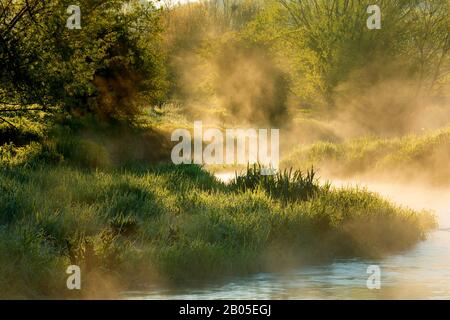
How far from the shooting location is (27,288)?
9617 millimetres

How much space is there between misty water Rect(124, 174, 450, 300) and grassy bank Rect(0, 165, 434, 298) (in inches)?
17.5

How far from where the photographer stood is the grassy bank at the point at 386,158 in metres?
29.3

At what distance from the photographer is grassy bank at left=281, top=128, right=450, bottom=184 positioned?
96.2ft

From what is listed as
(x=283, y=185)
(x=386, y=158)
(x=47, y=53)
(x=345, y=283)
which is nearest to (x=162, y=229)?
(x=345, y=283)

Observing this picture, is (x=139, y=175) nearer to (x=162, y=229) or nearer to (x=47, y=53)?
(x=47, y=53)

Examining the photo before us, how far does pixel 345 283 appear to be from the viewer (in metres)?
11.4

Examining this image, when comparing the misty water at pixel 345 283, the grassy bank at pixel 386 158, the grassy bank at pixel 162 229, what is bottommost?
the misty water at pixel 345 283

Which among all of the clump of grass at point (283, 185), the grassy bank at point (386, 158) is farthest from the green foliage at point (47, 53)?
the grassy bank at point (386, 158)

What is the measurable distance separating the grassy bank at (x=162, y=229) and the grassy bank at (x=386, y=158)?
11.3m

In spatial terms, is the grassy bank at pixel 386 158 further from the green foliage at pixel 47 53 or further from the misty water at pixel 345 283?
the misty water at pixel 345 283

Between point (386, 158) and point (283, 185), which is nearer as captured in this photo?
point (283, 185)

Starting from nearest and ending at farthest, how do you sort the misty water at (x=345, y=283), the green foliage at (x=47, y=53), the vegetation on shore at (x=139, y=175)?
the misty water at (x=345, y=283) → the vegetation on shore at (x=139, y=175) → the green foliage at (x=47, y=53)

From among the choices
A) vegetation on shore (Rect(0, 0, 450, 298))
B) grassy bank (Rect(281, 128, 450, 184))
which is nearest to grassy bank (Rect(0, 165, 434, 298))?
vegetation on shore (Rect(0, 0, 450, 298))

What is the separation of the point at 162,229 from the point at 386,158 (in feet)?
63.3
